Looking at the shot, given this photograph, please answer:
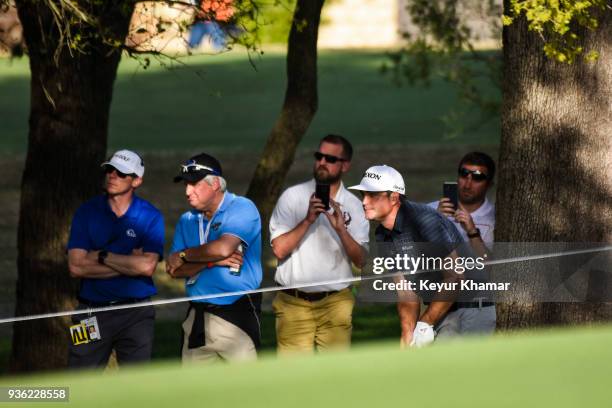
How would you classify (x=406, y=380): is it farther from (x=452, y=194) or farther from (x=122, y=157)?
(x=122, y=157)

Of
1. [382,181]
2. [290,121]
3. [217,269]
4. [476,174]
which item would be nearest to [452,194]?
[476,174]

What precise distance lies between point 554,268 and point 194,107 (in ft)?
133

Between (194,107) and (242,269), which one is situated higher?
(194,107)

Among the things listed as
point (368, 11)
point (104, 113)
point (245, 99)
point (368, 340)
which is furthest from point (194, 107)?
point (104, 113)

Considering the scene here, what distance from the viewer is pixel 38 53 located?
39.7 feet

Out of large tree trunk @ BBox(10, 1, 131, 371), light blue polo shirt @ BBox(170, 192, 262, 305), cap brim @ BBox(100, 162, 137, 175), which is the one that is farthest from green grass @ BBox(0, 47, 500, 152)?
light blue polo shirt @ BBox(170, 192, 262, 305)

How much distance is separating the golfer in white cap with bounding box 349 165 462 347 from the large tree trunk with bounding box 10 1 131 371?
11.9 feet

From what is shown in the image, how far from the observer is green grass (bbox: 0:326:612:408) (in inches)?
300

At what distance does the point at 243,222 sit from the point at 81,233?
3.57 feet

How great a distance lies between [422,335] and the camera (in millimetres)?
9117

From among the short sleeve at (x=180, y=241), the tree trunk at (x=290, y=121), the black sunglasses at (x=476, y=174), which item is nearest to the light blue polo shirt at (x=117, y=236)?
the short sleeve at (x=180, y=241)

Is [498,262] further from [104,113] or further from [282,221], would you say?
[104,113]

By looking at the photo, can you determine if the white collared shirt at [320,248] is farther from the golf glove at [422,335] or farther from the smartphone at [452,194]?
the golf glove at [422,335]

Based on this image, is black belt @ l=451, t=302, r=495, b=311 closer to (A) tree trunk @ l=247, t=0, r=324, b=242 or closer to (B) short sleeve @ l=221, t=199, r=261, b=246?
(B) short sleeve @ l=221, t=199, r=261, b=246
